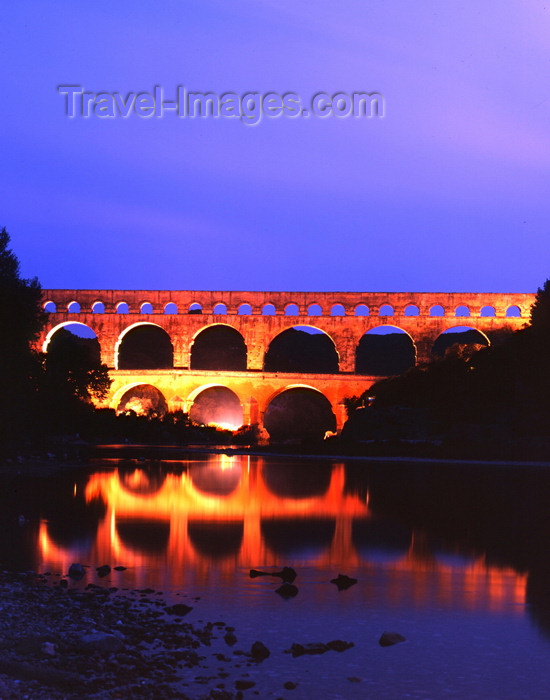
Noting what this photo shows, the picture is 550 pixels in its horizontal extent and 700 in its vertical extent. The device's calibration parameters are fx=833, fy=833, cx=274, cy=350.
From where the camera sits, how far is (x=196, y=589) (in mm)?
8992

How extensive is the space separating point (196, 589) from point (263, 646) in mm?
2346

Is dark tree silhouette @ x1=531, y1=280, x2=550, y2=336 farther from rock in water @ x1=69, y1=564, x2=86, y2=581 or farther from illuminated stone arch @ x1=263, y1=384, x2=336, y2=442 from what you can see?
rock in water @ x1=69, y1=564, x2=86, y2=581

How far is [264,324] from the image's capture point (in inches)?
2344

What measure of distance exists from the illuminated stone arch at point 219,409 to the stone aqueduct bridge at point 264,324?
6048 mm

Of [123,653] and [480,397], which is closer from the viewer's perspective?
[123,653]

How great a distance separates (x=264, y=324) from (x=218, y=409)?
33.9 ft

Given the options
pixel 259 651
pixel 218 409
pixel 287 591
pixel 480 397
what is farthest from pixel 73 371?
pixel 259 651

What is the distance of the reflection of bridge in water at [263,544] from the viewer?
9688 millimetres

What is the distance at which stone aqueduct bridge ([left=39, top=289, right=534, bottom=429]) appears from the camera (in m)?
57.8

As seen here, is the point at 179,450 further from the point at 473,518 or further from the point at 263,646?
the point at 263,646

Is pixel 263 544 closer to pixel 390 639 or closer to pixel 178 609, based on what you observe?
pixel 178 609

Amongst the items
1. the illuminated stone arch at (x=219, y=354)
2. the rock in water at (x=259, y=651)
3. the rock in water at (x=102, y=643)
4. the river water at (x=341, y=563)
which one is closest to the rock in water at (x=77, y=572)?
the river water at (x=341, y=563)

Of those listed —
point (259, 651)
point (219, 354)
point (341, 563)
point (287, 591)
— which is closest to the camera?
point (259, 651)

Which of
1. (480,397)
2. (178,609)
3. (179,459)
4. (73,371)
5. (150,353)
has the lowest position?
(179,459)
